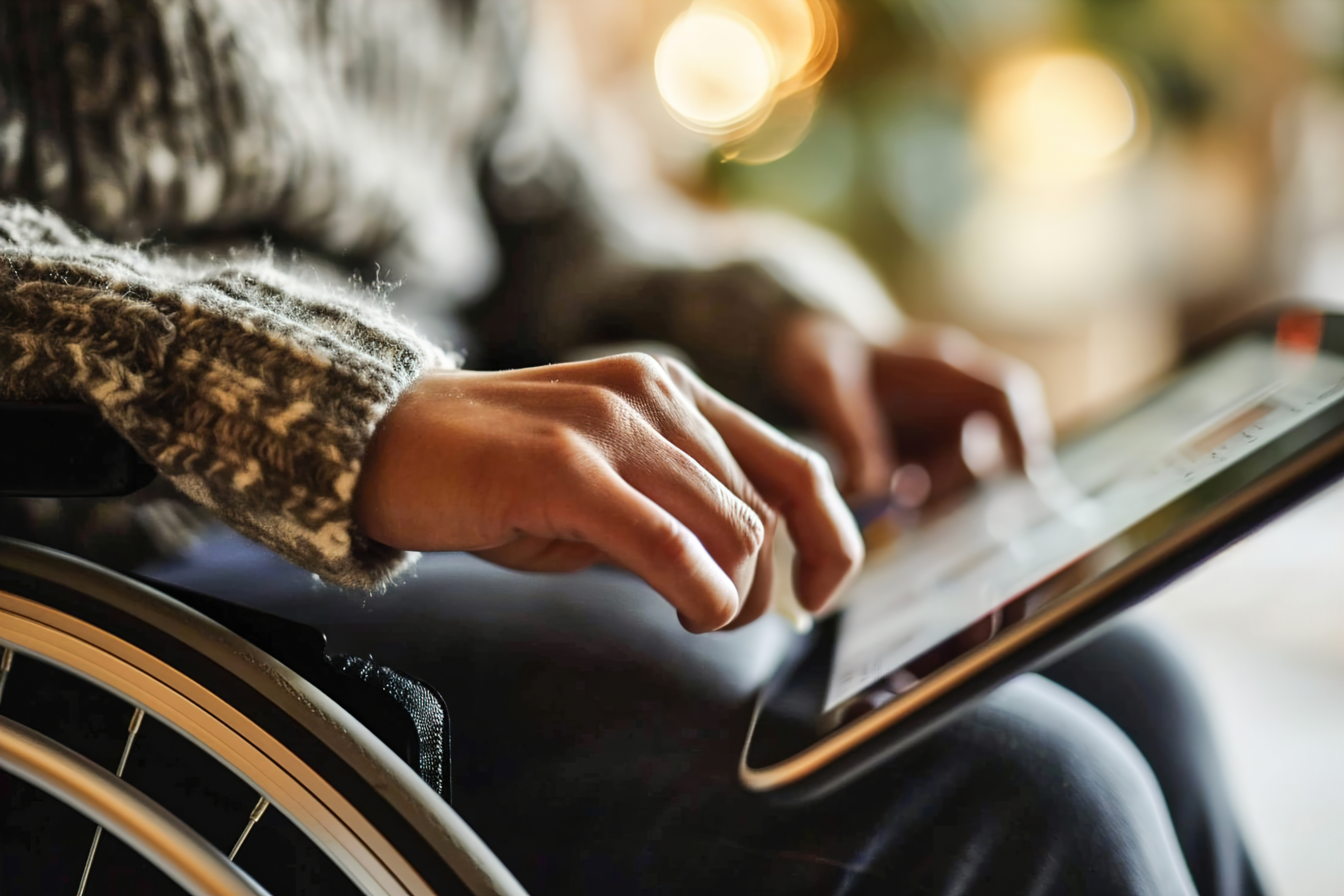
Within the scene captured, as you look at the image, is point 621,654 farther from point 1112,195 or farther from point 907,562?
point 1112,195

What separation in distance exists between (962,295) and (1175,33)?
0.60 metres

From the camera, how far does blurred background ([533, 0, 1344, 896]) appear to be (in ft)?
4.50

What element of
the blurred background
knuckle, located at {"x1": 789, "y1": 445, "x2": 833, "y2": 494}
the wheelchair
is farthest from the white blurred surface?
the wheelchair

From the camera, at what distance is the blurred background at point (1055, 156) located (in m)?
1.37

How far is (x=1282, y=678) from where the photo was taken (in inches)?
38.6

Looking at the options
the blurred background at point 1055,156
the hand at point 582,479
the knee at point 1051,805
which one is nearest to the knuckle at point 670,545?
the hand at point 582,479

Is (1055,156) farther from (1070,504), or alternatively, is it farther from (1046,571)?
(1046,571)

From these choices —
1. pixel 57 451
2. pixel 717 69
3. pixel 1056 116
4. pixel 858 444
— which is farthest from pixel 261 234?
pixel 1056 116

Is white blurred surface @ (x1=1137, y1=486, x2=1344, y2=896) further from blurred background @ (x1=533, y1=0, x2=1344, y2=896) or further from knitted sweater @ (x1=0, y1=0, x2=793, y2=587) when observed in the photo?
knitted sweater @ (x1=0, y1=0, x2=793, y2=587)

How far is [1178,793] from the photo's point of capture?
388mm

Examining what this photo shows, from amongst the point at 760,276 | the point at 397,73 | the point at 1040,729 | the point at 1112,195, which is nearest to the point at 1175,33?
the point at 1112,195

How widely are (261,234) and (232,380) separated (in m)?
0.24

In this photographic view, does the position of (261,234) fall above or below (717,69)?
below

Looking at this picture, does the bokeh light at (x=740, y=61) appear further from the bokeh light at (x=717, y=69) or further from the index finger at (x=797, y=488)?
the index finger at (x=797, y=488)
